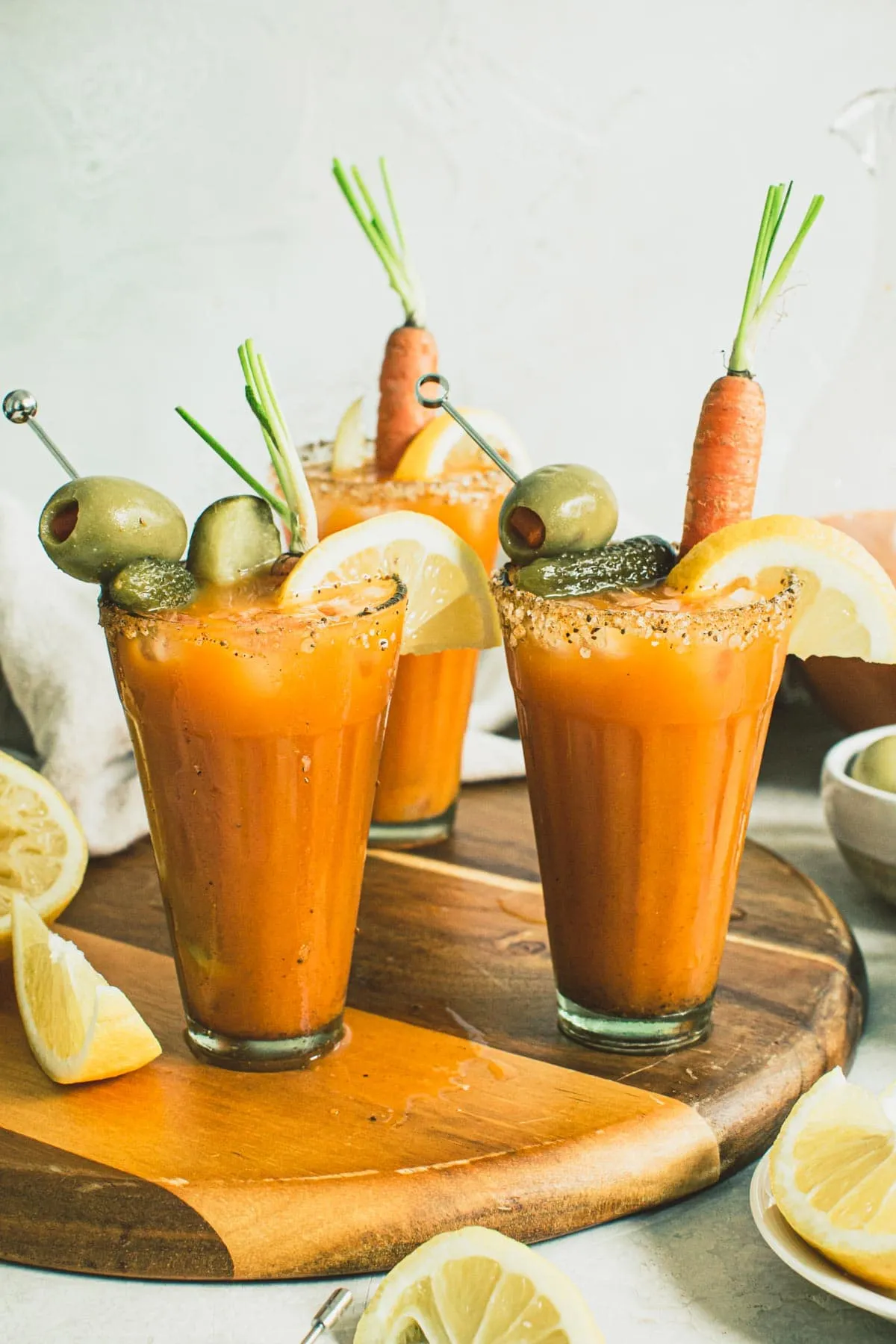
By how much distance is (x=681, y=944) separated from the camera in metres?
1.38

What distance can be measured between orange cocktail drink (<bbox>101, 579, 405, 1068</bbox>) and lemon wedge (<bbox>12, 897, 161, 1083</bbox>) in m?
0.09

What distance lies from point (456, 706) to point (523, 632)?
1.98ft

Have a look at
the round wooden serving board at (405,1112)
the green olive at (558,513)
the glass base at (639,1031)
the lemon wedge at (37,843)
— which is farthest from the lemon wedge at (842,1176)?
the lemon wedge at (37,843)

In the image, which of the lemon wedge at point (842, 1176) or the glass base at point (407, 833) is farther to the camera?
the glass base at point (407, 833)

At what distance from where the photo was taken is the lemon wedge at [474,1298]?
1006 mm

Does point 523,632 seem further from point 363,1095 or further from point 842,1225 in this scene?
point 842,1225

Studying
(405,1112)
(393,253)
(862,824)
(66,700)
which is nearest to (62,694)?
(66,700)

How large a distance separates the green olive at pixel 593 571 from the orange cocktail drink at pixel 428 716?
0.46m

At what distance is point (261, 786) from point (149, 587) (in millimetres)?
191

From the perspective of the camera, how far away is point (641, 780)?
4.32ft

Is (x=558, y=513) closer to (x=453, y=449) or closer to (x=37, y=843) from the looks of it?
(x=453, y=449)

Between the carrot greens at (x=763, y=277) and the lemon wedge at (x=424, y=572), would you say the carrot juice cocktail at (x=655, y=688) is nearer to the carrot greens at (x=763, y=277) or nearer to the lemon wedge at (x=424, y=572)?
the carrot greens at (x=763, y=277)

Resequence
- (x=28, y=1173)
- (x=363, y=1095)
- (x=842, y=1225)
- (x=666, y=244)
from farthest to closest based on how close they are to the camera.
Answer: (x=666, y=244) → (x=363, y=1095) → (x=28, y=1173) → (x=842, y=1225)

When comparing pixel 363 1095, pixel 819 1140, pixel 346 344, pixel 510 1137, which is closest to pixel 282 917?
pixel 363 1095
